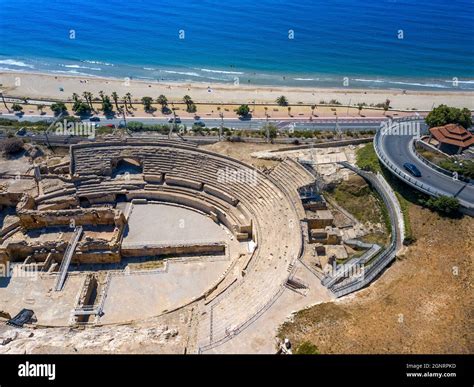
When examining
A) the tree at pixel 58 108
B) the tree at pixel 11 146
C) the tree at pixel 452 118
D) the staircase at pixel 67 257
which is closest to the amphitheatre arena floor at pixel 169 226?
the staircase at pixel 67 257

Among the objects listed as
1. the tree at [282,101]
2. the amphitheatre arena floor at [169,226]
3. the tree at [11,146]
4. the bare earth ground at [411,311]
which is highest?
the tree at [282,101]

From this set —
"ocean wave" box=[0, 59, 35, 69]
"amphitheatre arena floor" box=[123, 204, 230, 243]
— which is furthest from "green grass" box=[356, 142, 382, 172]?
"ocean wave" box=[0, 59, 35, 69]

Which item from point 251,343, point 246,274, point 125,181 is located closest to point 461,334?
point 251,343

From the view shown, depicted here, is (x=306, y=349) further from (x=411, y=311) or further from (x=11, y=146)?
(x=11, y=146)

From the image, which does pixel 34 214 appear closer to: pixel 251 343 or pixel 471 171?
pixel 251 343

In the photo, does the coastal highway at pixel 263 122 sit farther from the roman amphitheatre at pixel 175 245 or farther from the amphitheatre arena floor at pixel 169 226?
the amphitheatre arena floor at pixel 169 226

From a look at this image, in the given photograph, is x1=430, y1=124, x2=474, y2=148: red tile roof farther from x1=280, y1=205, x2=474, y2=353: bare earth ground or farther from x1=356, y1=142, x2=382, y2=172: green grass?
x1=280, y1=205, x2=474, y2=353: bare earth ground
